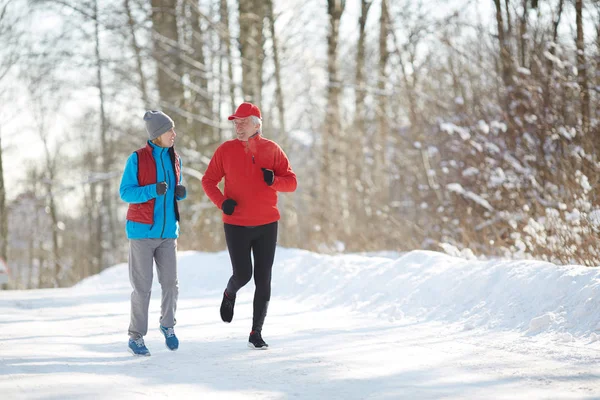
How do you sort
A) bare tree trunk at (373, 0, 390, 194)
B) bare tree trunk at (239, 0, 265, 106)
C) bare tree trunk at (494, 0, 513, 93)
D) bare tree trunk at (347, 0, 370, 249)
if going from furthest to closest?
bare tree trunk at (373, 0, 390, 194), bare tree trunk at (239, 0, 265, 106), bare tree trunk at (347, 0, 370, 249), bare tree trunk at (494, 0, 513, 93)

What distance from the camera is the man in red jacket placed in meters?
5.76

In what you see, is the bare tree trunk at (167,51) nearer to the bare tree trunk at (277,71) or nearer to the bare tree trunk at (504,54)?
the bare tree trunk at (277,71)

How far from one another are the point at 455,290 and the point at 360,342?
68.2 inches

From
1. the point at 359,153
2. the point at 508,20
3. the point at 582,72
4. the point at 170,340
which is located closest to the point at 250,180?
the point at 170,340

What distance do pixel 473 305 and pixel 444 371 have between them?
7.56 ft

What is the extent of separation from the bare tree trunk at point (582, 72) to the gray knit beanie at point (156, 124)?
686cm

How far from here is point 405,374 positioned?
4.67m

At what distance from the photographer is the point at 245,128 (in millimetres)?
5801

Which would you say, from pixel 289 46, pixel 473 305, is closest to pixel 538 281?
pixel 473 305

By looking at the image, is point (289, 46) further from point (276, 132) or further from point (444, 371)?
point (444, 371)

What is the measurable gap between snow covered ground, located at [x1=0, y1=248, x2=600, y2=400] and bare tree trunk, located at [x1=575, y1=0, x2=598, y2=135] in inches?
143

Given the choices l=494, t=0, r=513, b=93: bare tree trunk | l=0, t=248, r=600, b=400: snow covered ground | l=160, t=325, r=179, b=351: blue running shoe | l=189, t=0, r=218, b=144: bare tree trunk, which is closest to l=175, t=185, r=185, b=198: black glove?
l=160, t=325, r=179, b=351: blue running shoe

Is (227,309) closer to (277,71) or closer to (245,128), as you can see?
(245,128)

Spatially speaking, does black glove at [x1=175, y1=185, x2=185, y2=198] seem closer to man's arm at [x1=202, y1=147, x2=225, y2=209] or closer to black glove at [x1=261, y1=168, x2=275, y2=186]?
man's arm at [x1=202, y1=147, x2=225, y2=209]
